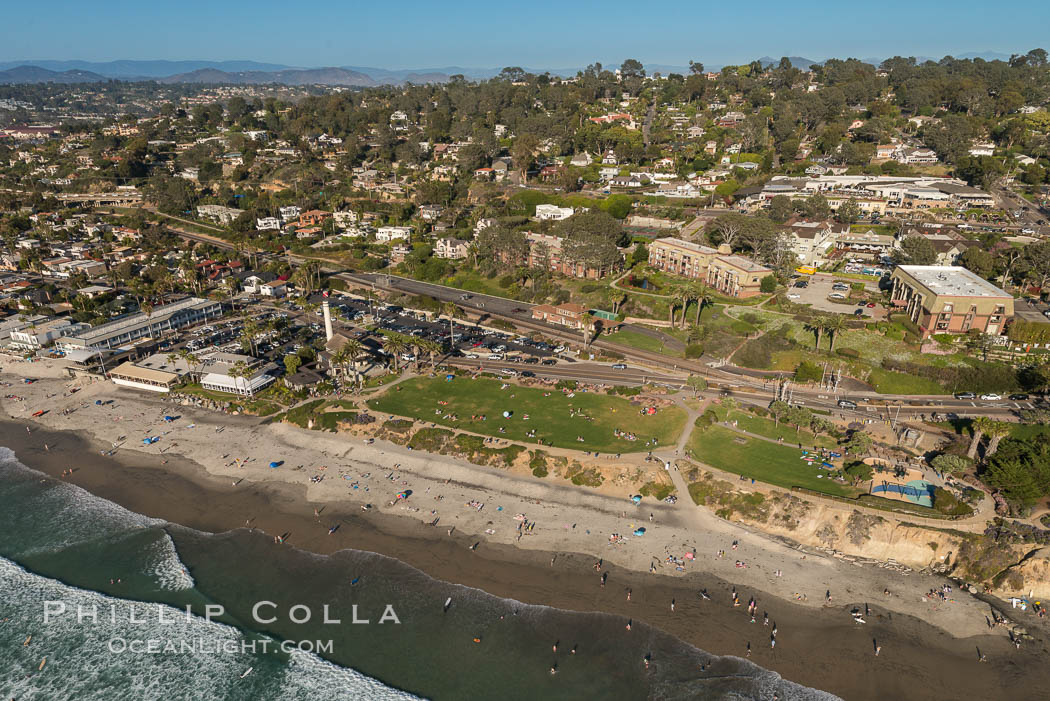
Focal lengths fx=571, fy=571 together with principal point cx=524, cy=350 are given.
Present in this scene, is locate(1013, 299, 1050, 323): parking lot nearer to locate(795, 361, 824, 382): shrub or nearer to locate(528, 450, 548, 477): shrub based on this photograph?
locate(795, 361, 824, 382): shrub

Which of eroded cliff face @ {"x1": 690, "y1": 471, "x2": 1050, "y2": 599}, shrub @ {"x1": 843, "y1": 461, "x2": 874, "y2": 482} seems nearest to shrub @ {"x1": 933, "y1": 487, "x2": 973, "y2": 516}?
eroded cliff face @ {"x1": 690, "y1": 471, "x2": 1050, "y2": 599}

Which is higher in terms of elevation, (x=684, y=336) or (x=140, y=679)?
(x=684, y=336)

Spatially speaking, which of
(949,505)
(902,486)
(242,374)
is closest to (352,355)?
(242,374)

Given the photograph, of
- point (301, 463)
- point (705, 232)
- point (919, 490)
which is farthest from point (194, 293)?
point (919, 490)

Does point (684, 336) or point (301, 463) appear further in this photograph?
point (684, 336)

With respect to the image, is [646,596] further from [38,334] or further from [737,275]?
[38,334]

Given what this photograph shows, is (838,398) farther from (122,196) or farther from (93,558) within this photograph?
(122,196)

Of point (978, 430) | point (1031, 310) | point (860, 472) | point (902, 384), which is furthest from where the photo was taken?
point (1031, 310)
